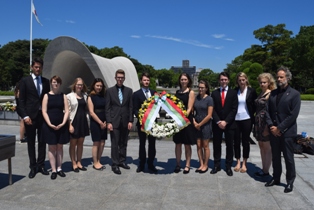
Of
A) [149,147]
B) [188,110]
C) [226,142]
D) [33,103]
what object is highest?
[33,103]

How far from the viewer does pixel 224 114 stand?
Answer: 5.70m

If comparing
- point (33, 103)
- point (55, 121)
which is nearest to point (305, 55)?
point (55, 121)

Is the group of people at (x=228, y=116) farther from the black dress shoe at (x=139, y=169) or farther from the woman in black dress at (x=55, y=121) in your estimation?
the woman in black dress at (x=55, y=121)

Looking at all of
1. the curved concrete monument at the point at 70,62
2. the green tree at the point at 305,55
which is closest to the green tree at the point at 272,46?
the green tree at the point at 305,55

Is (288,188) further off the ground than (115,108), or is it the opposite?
(115,108)

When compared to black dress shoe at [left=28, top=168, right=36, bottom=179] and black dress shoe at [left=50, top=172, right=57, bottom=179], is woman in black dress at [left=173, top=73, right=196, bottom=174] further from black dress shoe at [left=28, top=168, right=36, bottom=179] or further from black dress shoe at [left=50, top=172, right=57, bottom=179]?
black dress shoe at [left=28, top=168, right=36, bottom=179]

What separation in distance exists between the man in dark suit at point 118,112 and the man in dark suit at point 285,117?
2644mm

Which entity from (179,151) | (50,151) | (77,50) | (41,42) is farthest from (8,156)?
(41,42)

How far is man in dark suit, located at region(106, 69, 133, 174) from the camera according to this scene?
19.2 ft

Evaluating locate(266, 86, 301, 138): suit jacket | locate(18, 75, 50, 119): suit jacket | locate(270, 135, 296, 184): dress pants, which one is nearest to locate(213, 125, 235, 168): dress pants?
locate(270, 135, 296, 184): dress pants

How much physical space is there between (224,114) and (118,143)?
87.1 inches

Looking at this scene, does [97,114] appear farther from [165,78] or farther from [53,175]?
[165,78]

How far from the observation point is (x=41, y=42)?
212 ft

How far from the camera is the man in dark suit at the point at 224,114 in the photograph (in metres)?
5.67
